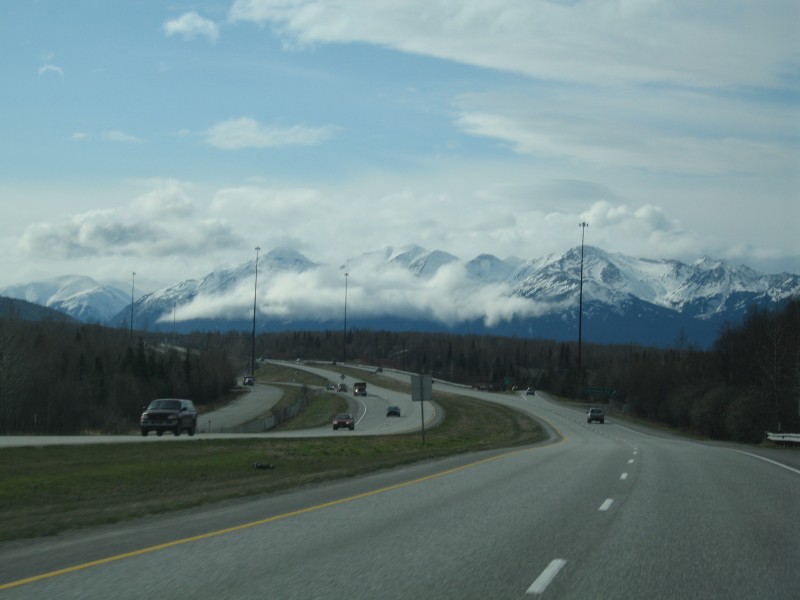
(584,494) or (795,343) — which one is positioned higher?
(795,343)

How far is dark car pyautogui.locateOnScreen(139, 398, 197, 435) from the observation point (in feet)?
157

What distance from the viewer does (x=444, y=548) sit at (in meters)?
12.5

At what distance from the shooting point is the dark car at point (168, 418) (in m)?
47.7

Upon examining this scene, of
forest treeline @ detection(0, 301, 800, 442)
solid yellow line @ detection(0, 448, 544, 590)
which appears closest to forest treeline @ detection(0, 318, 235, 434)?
forest treeline @ detection(0, 301, 800, 442)

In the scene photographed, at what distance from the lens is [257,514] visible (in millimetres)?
16375

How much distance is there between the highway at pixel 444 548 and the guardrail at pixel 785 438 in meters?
33.1

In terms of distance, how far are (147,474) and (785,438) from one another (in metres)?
39.0

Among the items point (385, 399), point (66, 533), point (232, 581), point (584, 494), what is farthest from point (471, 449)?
point (385, 399)

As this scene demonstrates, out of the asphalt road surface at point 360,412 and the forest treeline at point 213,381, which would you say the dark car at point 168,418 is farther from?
the forest treeline at point 213,381

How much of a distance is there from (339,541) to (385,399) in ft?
390

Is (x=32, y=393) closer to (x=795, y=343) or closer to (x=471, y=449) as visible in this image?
(x=471, y=449)

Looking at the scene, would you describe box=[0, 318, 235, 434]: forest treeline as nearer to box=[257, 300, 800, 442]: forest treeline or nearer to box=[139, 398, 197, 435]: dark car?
box=[139, 398, 197, 435]: dark car

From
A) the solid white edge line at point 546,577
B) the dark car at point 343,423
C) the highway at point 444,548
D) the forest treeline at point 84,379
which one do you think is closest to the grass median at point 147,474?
the highway at point 444,548

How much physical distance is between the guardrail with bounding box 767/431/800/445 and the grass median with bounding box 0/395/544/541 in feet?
67.3
